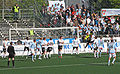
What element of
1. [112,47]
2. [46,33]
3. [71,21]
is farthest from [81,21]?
[112,47]

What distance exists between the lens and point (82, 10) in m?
45.2

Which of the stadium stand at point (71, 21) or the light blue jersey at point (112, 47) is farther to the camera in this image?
the stadium stand at point (71, 21)

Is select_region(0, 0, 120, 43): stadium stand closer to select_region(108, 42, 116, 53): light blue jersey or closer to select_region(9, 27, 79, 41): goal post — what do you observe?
select_region(9, 27, 79, 41): goal post

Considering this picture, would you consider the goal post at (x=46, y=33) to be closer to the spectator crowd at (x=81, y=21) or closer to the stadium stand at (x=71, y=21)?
the stadium stand at (x=71, y=21)

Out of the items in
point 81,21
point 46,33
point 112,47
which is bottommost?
point 112,47

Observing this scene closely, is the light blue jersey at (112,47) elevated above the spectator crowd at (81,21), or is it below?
below

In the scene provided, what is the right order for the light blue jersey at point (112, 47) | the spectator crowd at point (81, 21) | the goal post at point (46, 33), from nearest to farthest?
the light blue jersey at point (112, 47) < the goal post at point (46, 33) < the spectator crowd at point (81, 21)

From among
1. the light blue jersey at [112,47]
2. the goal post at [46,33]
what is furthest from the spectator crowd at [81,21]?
the light blue jersey at [112,47]

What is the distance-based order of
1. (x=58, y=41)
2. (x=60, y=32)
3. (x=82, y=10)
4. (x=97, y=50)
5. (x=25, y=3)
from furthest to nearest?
(x=25, y=3) < (x=82, y=10) < (x=60, y=32) < (x=58, y=41) < (x=97, y=50)

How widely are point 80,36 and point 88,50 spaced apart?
1.80m

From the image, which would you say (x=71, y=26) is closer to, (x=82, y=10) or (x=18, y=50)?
(x=82, y=10)

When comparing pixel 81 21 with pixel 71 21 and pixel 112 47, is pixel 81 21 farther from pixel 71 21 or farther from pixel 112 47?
pixel 112 47

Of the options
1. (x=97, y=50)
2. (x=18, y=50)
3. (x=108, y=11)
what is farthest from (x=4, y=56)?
(x=108, y=11)

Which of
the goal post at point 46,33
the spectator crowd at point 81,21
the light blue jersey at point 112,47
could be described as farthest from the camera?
the spectator crowd at point 81,21
